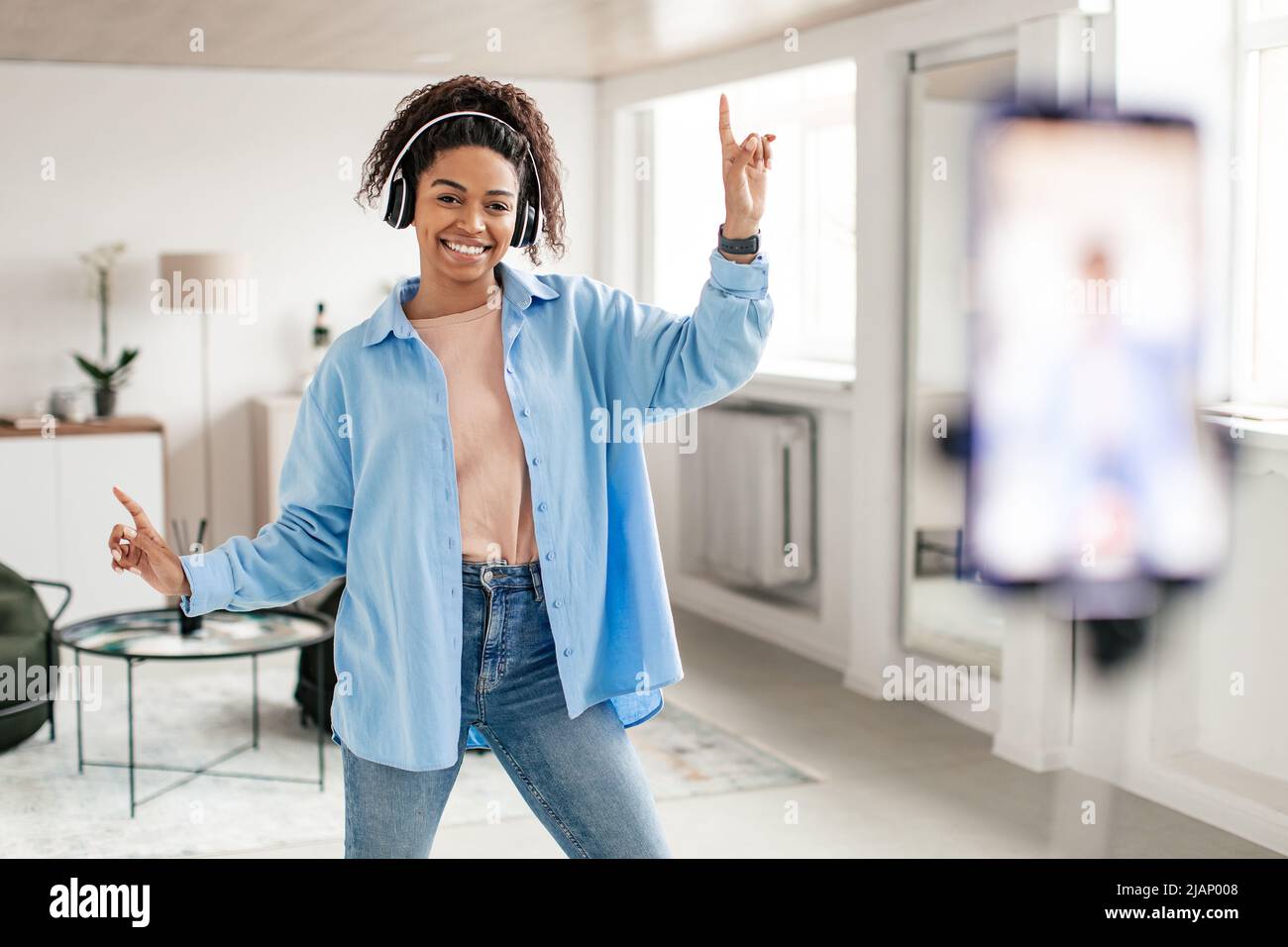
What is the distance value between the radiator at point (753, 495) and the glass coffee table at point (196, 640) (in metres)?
2.05

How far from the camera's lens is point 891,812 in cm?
384

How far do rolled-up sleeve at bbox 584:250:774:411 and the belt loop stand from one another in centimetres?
25

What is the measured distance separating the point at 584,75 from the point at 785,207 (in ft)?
4.04

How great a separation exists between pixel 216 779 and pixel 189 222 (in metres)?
3.04

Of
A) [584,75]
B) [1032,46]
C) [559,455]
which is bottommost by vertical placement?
[559,455]

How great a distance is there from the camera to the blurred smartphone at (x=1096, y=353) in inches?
154

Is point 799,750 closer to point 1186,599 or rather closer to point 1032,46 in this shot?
point 1186,599

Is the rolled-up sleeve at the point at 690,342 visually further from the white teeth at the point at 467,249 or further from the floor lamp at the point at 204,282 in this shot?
the floor lamp at the point at 204,282

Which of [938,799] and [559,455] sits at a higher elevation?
[559,455]

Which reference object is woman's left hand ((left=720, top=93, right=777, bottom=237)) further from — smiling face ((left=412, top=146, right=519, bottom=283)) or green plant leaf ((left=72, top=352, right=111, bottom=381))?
green plant leaf ((left=72, top=352, right=111, bottom=381))

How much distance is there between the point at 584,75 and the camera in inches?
267

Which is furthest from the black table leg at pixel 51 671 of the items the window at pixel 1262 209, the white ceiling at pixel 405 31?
the window at pixel 1262 209

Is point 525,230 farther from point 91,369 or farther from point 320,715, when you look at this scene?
point 91,369
